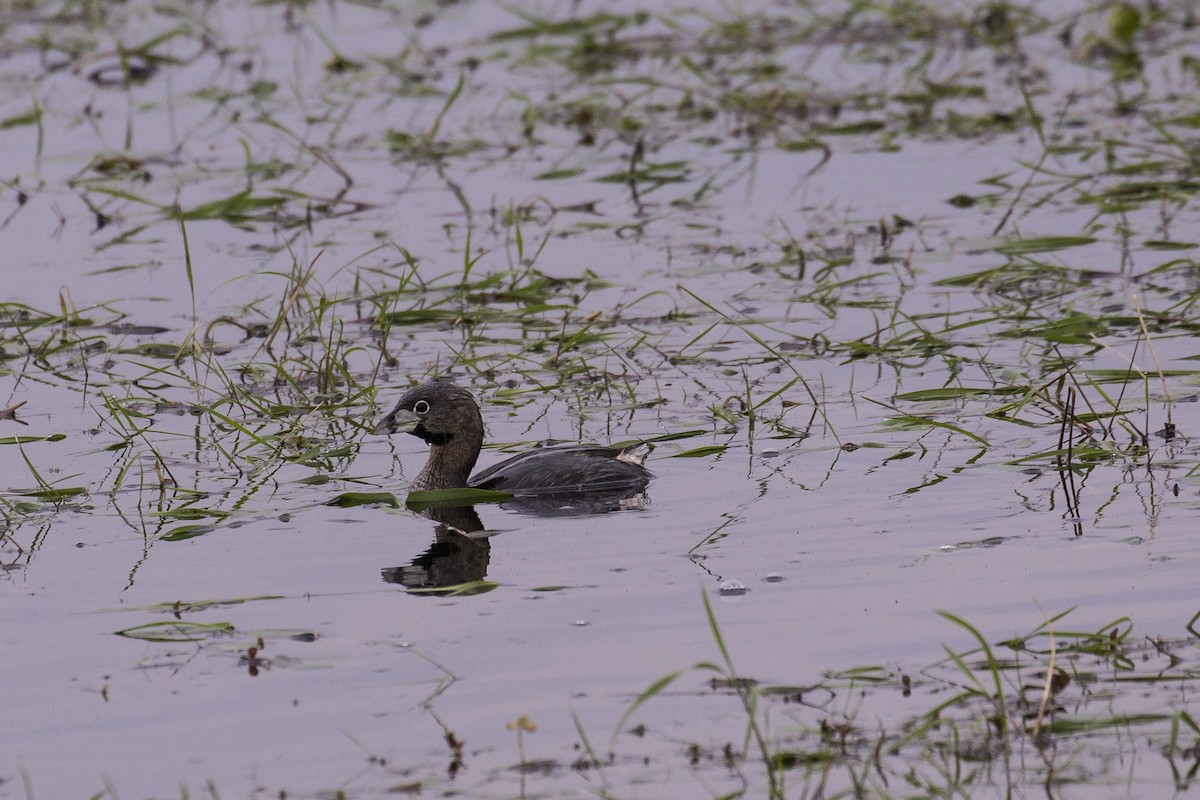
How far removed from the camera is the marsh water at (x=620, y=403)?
612 cm

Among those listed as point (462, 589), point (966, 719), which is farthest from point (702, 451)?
point (966, 719)

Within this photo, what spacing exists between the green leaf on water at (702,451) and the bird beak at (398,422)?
131 cm

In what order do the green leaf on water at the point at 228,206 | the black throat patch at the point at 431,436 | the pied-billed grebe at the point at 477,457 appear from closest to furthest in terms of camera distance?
the pied-billed grebe at the point at 477,457
the black throat patch at the point at 431,436
the green leaf on water at the point at 228,206

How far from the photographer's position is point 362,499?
28.9 feet

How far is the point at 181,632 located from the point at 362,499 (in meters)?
1.80

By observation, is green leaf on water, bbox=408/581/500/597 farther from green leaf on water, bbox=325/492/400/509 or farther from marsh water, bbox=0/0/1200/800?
green leaf on water, bbox=325/492/400/509

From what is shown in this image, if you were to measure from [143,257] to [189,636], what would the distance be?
23.7 ft

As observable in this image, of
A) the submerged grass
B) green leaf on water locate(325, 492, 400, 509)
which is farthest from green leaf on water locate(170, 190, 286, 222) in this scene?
the submerged grass

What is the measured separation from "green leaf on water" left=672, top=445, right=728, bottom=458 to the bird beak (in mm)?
1309

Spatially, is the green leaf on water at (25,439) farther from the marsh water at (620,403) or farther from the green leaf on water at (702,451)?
the green leaf on water at (702,451)

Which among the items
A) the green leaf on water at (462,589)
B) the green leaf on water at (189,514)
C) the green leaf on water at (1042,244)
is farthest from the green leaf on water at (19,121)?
the green leaf on water at (462,589)

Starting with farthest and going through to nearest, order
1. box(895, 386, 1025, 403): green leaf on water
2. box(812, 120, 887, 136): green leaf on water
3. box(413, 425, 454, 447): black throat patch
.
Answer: box(812, 120, 887, 136): green leaf on water, box(895, 386, 1025, 403): green leaf on water, box(413, 425, 454, 447): black throat patch

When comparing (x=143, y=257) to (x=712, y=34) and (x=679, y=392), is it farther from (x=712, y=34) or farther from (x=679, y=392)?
(x=712, y=34)

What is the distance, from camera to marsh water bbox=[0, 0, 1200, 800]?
6.12 m
